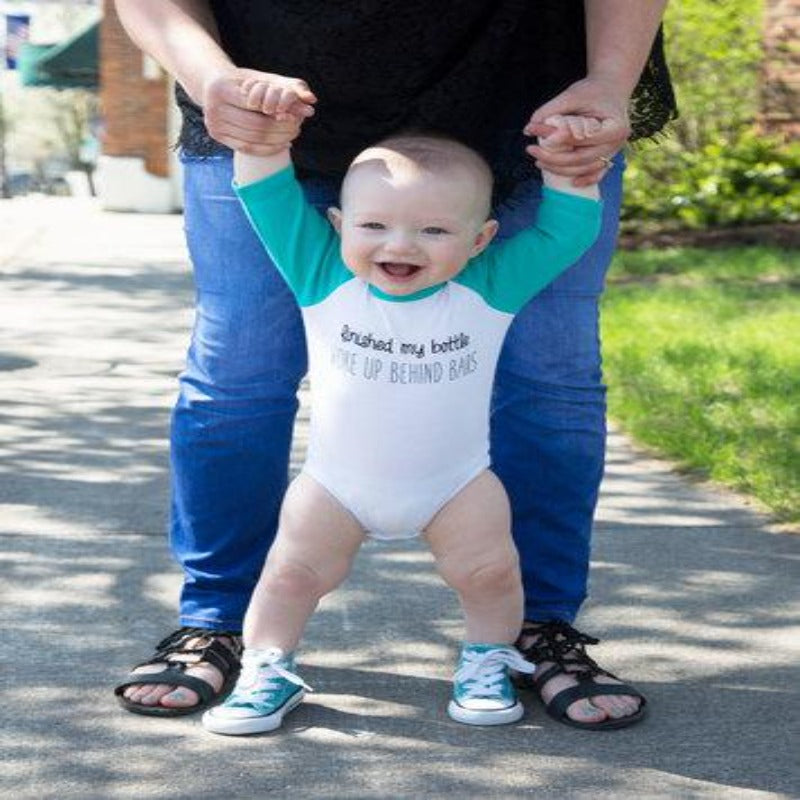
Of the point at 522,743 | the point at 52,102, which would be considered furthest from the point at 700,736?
the point at 52,102

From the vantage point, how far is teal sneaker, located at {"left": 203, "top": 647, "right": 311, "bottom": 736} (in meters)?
3.53

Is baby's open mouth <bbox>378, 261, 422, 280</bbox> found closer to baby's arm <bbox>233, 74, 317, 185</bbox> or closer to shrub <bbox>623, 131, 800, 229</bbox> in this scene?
baby's arm <bbox>233, 74, 317, 185</bbox>

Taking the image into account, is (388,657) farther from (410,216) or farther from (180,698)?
(410,216)

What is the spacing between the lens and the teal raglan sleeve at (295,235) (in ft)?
11.3

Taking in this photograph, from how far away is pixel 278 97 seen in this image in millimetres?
3254

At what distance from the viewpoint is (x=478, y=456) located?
3.58 m

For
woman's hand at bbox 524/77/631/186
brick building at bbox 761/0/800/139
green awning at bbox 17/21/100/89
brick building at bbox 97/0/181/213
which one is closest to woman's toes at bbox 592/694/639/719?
woman's hand at bbox 524/77/631/186

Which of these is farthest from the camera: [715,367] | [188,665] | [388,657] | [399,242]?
[715,367]

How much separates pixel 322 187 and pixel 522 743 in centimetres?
111

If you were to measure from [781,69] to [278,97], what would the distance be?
12906mm

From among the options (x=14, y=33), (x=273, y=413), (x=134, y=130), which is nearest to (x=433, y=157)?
(x=273, y=413)

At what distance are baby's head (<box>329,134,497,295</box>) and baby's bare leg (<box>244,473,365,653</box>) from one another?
0.41m

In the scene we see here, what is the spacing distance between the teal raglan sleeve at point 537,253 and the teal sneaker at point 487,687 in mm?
648

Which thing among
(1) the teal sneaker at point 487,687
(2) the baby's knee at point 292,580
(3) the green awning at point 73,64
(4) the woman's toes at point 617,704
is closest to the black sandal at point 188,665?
(2) the baby's knee at point 292,580
